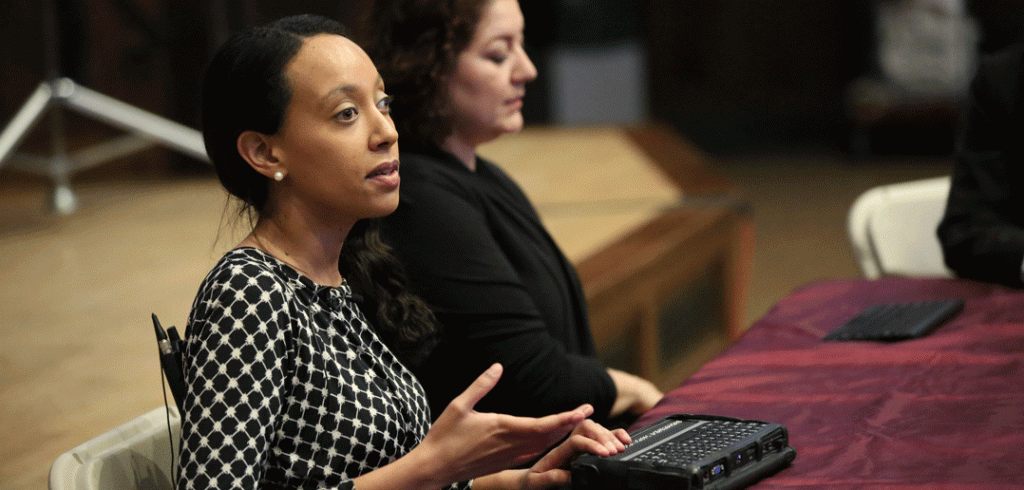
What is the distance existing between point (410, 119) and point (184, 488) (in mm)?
817

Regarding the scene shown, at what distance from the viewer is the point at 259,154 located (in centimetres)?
108

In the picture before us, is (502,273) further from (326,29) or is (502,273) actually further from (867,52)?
(867,52)

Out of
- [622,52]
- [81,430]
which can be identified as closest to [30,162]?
[81,430]

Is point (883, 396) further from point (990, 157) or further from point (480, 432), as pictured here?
point (990, 157)

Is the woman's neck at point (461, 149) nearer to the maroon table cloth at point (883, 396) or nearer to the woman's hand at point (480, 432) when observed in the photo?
the maroon table cloth at point (883, 396)

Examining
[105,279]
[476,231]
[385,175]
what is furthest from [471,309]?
[105,279]

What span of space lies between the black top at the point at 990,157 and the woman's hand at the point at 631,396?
61 centimetres

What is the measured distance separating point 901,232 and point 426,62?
46.5 inches

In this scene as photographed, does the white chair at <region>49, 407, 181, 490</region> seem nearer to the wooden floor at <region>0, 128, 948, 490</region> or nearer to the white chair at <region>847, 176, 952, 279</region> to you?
the wooden floor at <region>0, 128, 948, 490</region>

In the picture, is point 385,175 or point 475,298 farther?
point 475,298

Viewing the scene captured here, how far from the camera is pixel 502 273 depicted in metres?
1.53

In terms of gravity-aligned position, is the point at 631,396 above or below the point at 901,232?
below

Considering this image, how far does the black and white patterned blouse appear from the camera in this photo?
0.94 m

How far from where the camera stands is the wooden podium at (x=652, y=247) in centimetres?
270
